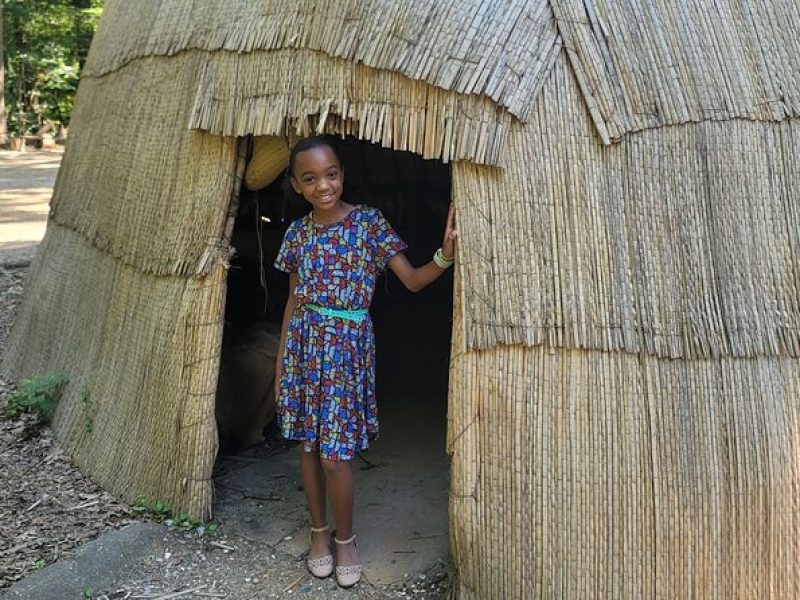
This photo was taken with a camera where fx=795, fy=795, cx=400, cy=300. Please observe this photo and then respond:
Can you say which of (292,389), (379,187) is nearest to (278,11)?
(292,389)

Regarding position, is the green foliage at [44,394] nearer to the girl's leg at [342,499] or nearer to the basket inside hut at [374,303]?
the basket inside hut at [374,303]

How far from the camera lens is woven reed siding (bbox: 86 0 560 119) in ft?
10.1

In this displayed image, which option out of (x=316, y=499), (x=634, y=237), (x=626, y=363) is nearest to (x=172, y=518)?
(x=316, y=499)

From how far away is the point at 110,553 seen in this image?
3.54 m

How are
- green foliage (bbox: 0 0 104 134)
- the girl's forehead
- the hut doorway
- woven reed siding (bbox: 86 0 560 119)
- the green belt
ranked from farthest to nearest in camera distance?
green foliage (bbox: 0 0 104 134) < the hut doorway < the green belt < the girl's forehead < woven reed siding (bbox: 86 0 560 119)

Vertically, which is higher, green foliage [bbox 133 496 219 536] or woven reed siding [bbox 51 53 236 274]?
woven reed siding [bbox 51 53 236 274]

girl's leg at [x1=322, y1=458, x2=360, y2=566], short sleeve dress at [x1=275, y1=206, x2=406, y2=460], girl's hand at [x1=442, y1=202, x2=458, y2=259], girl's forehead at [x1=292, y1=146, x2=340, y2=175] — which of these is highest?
girl's forehead at [x1=292, y1=146, x2=340, y2=175]

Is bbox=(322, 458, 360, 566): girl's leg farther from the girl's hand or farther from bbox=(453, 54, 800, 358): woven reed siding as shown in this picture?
the girl's hand

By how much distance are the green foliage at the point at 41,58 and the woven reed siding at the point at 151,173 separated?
1719 cm

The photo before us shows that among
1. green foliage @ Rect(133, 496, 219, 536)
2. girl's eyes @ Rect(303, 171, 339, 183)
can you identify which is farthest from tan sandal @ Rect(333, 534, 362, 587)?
girl's eyes @ Rect(303, 171, 339, 183)

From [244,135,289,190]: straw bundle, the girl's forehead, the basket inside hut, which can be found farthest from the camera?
the basket inside hut

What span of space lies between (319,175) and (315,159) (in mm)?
66

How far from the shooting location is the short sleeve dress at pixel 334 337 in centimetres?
331

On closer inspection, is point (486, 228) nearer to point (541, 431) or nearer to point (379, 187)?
point (541, 431)
